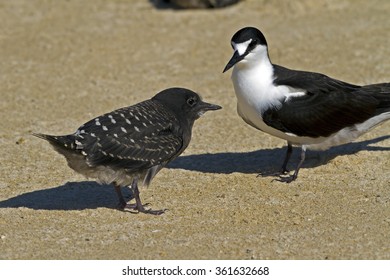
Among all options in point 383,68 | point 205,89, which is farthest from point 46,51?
point 383,68

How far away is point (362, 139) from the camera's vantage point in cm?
871

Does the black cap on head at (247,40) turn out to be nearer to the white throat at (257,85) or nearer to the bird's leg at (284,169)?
the white throat at (257,85)

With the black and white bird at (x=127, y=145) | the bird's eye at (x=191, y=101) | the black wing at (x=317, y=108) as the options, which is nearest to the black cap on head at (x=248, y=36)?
the black wing at (x=317, y=108)

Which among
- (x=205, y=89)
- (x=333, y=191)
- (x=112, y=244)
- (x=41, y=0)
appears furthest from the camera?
(x=41, y=0)

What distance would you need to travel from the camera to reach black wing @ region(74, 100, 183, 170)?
6785 mm

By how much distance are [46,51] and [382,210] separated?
6.49m

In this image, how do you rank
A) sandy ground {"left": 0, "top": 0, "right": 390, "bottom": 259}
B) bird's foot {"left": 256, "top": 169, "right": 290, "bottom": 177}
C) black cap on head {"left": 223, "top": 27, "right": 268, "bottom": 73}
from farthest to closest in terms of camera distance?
bird's foot {"left": 256, "top": 169, "right": 290, "bottom": 177} → black cap on head {"left": 223, "top": 27, "right": 268, "bottom": 73} → sandy ground {"left": 0, "top": 0, "right": 390, "bottom": 259}

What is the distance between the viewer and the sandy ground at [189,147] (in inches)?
253

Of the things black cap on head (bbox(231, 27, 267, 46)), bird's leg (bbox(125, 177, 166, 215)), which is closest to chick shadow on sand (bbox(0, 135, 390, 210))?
bird's leg (bbox(125, 177, 166, 215))

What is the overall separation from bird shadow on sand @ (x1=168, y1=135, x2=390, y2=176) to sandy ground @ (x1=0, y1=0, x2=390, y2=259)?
0.02 m

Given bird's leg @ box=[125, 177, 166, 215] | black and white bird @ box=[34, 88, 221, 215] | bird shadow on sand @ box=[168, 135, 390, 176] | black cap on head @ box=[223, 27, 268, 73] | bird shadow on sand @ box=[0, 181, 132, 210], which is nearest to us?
black and white bird @ box=[34, 88, 221, 215]

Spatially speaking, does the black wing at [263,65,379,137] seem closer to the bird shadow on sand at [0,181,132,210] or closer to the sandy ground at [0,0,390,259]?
the sandy ground at [0,0,390,259]

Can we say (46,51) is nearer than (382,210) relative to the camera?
No

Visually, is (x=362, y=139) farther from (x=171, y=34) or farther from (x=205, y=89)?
(x=171, y=34)
